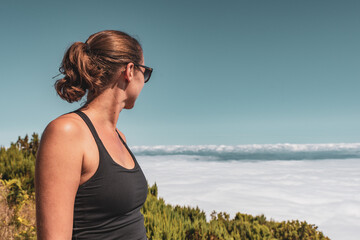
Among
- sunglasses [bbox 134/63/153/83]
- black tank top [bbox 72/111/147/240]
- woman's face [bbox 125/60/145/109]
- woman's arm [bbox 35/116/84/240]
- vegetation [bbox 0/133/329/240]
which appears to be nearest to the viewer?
woman's arm [bbox 35/116/84/240]

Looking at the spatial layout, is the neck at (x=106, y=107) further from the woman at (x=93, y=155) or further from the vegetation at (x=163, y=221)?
the vegetation at (x=163, y=221)

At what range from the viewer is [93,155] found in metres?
1.68

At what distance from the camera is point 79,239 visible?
1.77 m

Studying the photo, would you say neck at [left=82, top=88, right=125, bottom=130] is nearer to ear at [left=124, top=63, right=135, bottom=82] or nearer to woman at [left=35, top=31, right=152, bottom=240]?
woman at [left=35, top=31, right=152, bottom=240]

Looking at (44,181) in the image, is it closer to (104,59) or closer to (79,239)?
(79,239)

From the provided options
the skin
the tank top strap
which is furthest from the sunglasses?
the skin

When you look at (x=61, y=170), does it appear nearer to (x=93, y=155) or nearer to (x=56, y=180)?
(x=56, y=180)

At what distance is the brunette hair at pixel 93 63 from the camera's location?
1.96 m

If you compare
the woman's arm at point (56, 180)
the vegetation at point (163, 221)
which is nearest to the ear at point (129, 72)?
the woman's arm at point (56, 180)

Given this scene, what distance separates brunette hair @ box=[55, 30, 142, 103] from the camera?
6.45 ft

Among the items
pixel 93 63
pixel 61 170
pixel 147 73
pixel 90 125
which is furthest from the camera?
pixel 147 73

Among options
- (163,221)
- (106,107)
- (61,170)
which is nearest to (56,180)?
(61,170)

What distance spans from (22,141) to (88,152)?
8.99 m

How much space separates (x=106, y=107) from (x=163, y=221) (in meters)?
3.38
